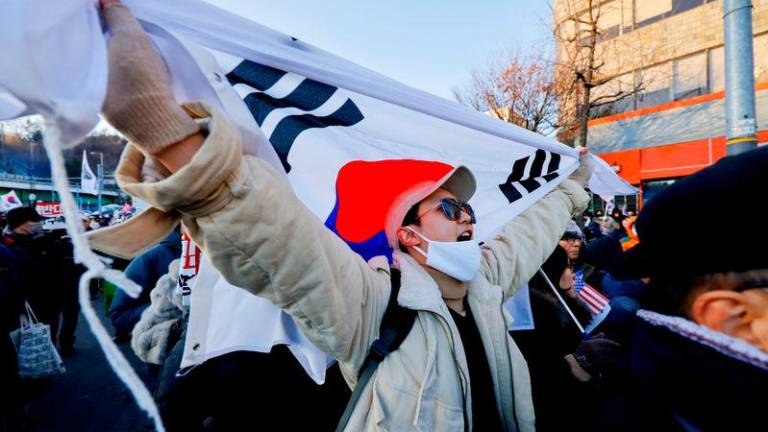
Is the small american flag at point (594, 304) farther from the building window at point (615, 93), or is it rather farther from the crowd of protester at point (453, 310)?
the building window at point (615, 93)

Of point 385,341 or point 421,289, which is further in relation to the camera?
point 421,289

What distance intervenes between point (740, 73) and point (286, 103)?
3.56m

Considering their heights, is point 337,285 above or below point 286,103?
below

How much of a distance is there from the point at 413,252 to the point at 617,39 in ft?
51.1

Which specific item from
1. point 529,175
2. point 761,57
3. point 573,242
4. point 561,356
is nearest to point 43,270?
point 529,175

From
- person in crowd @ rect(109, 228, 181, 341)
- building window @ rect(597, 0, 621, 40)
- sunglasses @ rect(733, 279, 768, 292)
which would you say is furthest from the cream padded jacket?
building window @ rect(597, 0, 621, 40)

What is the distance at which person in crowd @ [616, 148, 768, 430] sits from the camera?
781 mm

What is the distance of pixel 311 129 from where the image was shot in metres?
1.79

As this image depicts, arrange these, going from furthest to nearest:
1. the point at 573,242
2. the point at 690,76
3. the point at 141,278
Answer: the point at 690,76 → the point at 573,242 → the point at 141,278

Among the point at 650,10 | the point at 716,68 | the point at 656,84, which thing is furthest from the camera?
the point at 656,84

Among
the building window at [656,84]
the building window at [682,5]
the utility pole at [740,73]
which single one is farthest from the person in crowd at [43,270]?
the building window at [682,5]

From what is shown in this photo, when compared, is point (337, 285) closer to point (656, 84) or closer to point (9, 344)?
point (9, 344)

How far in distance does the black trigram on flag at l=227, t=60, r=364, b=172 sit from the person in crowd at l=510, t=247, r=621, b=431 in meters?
1.58

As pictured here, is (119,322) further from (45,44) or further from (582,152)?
(582,152)
